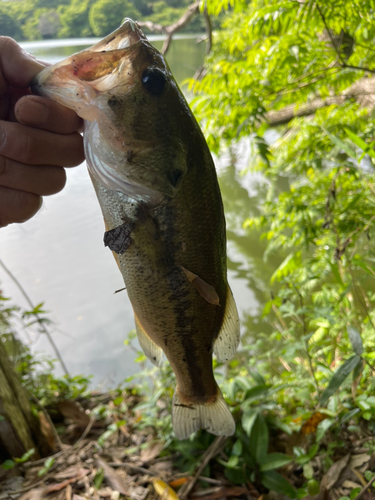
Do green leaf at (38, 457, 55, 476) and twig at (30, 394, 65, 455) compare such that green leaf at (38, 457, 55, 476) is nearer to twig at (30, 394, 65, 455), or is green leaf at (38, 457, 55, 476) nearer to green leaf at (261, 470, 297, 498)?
twig at (30, 394, 65, 455)

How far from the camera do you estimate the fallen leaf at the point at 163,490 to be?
66.9 inches

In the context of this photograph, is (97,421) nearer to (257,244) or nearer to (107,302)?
(107,302)

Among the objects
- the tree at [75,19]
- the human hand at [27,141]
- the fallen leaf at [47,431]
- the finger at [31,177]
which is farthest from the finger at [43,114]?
the tree at [75,19]

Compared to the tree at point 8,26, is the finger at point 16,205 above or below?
below

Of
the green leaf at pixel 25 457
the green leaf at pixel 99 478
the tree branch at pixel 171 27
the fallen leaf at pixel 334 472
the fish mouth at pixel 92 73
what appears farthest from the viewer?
the tree branch at pixel 171 27

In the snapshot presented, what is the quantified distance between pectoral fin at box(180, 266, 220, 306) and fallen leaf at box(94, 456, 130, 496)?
1.53 metres

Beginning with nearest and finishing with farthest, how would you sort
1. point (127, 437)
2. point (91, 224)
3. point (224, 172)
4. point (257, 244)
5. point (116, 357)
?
point (127, 437) → point (116, 357) → point (91, 224) → point (257, 244) → point (224, 172)

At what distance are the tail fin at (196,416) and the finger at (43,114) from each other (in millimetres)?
1073

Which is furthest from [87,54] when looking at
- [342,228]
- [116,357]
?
[116,357]

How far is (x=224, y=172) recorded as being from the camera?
30.7ft

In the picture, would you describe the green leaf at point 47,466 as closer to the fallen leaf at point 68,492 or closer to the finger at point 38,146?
the fallen leaf at point 68,492

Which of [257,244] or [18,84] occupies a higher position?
[18,84]

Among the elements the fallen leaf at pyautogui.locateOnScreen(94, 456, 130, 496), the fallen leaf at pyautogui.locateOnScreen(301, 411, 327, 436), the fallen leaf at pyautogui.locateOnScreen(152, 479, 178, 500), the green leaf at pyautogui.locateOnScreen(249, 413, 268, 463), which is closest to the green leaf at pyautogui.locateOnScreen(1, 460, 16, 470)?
the fallen leaf at pyautogui.locateOnScreen(94, 456, 130, 496)

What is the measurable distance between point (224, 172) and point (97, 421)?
7.97 metres
